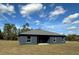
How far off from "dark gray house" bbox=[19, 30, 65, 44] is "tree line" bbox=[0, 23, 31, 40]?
22 centimetres

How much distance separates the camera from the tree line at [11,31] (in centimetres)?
1351

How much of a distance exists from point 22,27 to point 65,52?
1954 millimetres

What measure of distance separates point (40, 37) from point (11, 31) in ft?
4.11

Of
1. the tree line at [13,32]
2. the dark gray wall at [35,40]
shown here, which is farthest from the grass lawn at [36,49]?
the dark gray wall at [35,40]

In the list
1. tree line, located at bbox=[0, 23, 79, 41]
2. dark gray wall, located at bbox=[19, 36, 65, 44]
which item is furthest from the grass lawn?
dark gray wall, located at bbox=[19, 36, 65, 44]

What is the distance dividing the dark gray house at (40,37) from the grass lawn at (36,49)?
1.03 feet

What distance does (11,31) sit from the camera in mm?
13703

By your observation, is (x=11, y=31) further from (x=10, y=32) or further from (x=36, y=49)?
(x=36, y=49)

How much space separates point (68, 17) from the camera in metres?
13.6

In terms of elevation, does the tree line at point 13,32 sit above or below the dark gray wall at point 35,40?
above

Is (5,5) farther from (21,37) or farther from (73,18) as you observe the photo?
(73,18)

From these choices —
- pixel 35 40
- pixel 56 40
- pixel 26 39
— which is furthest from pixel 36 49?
pixel 56 40

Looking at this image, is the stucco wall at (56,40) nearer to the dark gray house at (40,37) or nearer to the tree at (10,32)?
the dark gray house at (40,37)
